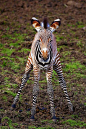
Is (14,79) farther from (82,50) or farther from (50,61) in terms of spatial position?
(82,50)

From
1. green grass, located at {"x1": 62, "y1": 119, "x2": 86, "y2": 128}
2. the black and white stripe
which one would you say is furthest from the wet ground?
the black and white stripe

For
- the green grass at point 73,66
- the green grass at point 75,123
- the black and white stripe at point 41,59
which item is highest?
the black and white stripe at point 41,59

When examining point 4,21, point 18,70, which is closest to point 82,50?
point 18,70

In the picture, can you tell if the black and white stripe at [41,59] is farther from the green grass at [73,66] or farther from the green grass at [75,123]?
the green grass at [73,66]

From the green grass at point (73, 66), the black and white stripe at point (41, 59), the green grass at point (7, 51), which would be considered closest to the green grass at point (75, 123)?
the black and white stripe at point (41, 59)

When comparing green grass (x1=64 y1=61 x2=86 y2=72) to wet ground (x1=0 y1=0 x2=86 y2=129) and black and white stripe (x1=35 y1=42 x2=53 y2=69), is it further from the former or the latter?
black and white stripe (x1=35 y1=42 x2=53 y2=69)

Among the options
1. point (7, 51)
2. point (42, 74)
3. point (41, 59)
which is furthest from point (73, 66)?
point (41, 59)

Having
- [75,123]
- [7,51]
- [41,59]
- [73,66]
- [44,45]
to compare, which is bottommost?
[75,123]

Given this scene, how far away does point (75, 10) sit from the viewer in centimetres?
1805

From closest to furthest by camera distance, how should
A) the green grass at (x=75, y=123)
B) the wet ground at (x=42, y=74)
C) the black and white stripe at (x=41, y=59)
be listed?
the green grass at (x=75, y=123)
the black and white stripe at (x=41, y=59)
the wet ground at (x=42, y=74)

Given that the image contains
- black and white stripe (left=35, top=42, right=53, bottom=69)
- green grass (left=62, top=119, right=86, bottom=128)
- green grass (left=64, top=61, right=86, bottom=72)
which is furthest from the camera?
green grass (left=64, top=61, right=86, bottom=72)

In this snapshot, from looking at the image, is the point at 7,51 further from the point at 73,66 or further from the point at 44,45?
the point at 44,45

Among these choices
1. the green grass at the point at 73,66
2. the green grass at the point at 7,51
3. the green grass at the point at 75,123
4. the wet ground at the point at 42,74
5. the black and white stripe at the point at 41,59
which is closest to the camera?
the green grass at the point at 75,123

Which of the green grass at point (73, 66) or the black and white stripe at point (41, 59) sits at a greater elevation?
the black and white stripe at point (41, 59)
